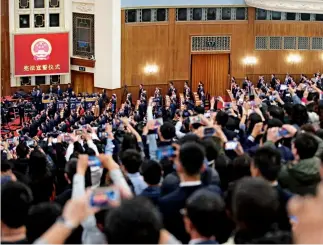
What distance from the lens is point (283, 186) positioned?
16.0 ft

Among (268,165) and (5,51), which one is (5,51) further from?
(268,165)

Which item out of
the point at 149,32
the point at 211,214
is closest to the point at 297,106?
the point at 211,214

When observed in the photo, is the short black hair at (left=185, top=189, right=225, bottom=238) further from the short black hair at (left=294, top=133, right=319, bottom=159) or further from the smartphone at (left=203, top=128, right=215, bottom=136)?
the smartphone at (left=203, top=128, right=215, bottom=136)

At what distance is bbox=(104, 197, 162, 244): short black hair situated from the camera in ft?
9.91

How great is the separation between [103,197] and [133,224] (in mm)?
264

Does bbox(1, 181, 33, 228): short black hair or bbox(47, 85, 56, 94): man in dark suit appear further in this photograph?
bbox(47, 85, 56, 94): man in dark suit

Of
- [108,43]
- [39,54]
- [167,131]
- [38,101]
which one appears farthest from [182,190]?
[39,54]

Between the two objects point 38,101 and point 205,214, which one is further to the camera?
point 38,101

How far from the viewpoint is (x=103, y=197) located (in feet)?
10.5

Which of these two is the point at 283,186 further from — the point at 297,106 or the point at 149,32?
the point at 149,32

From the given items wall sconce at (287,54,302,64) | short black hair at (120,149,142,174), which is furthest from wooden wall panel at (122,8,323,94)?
short black hair at (120,149,142,174)

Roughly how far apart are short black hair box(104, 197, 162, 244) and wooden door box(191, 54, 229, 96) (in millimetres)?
24757

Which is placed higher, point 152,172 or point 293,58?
point 293,58

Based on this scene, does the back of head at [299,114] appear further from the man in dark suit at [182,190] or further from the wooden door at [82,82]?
the wooden door at [82,82]
